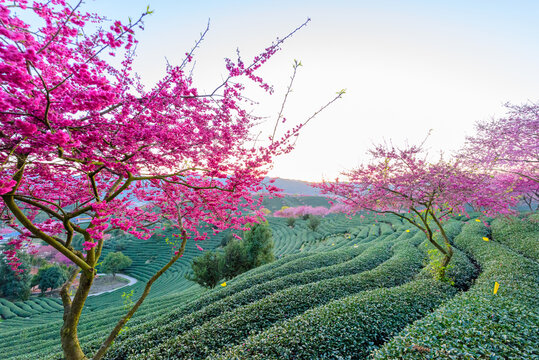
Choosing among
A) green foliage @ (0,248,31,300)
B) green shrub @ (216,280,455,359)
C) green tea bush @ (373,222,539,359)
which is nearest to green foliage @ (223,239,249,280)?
green shrub @ (216,280,455,359)

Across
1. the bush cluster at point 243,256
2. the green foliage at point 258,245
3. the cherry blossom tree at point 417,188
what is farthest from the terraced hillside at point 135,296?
the cherry blossom tree at point 417,188

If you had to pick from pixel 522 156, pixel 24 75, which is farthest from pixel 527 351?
pixel 522 156

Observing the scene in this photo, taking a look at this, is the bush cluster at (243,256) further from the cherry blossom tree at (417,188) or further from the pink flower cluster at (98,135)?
the pink flower cluster at (98,135)

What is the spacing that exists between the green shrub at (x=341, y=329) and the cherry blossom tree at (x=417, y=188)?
2886 millimetres

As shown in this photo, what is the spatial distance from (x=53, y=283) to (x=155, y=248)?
16319 mm

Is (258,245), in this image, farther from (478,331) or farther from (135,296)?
(135,296)

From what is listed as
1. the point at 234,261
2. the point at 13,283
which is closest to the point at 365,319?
the point at 234,261

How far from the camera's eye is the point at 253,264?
1992 centimetres

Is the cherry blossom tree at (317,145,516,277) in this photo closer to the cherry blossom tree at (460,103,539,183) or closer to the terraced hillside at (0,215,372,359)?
the cherry blossom tree at (460,103,539,183)

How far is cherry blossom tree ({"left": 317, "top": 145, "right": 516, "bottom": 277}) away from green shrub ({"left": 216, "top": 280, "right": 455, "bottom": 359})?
2886mm

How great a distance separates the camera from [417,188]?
773 centimetres

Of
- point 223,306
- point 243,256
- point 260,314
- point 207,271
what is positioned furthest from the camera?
point 243,256

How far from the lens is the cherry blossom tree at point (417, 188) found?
7613mm

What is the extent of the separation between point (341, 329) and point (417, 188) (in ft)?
17.6
